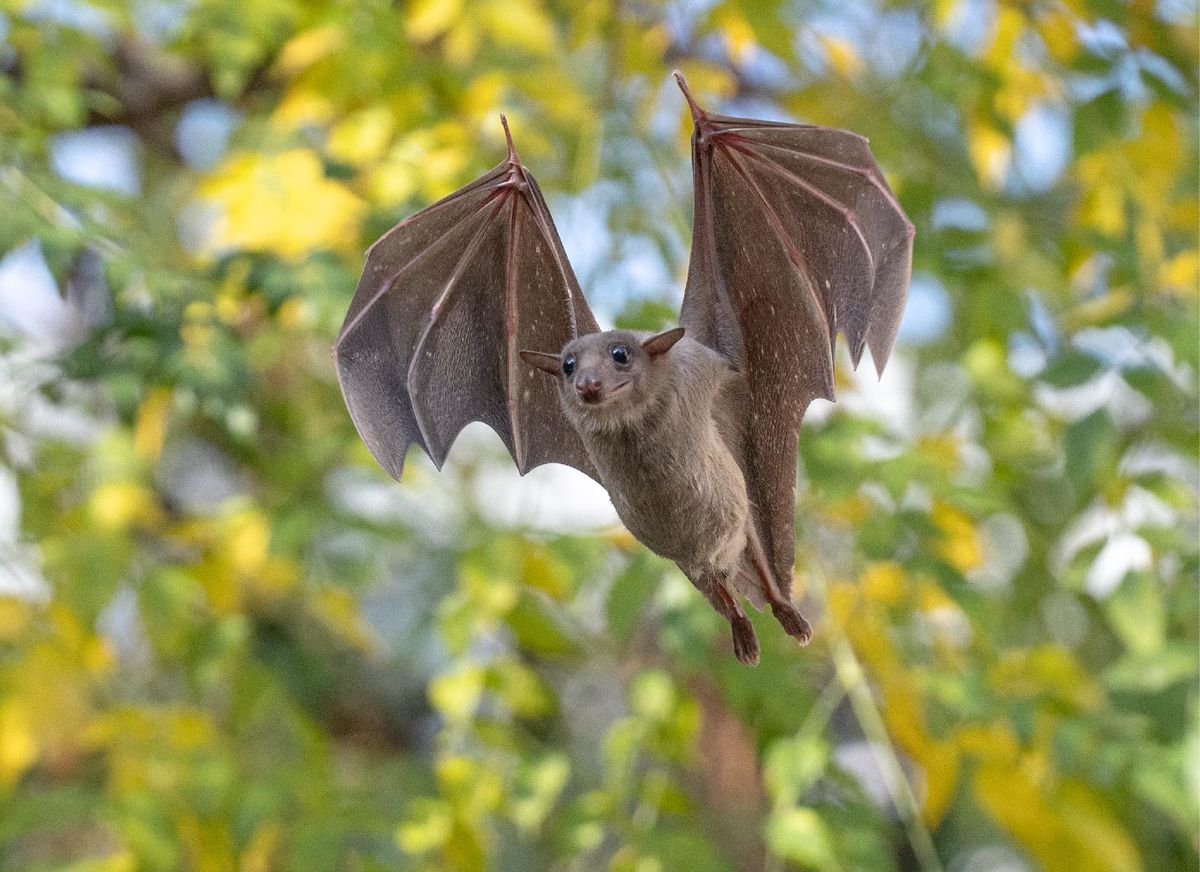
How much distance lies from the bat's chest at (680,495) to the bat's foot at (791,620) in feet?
0.34

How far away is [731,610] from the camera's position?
141 cm

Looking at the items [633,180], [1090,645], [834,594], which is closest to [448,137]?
[633,180]

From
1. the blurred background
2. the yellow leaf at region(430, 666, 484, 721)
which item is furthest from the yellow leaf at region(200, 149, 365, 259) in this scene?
the yellow leaf at region(430, 666, 484, 721)

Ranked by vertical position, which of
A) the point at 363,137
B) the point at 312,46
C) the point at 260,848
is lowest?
the point at 260,848

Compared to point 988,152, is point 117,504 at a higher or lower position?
lower

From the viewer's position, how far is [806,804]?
334cm

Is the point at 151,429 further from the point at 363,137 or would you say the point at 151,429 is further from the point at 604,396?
the point at 604,396

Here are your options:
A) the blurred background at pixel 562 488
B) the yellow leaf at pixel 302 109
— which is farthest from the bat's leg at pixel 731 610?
the yellow leaf at pixel 302 109

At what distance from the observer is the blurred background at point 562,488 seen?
3256 millimetres

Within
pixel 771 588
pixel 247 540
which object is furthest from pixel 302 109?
pixel 771 588

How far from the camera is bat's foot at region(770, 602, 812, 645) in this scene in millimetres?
1389

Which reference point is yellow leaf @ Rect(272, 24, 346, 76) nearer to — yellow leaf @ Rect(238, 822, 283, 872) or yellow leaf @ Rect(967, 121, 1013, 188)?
yellow leaf @ Rect(967, 121, 1013, 188)

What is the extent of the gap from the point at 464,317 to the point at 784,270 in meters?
0.47

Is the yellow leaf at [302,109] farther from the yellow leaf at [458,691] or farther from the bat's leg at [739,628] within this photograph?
the bat's leg at [739,628]
